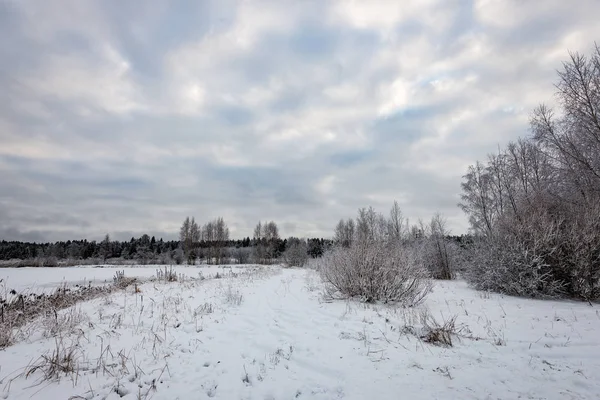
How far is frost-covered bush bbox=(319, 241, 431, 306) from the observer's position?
1012 cm

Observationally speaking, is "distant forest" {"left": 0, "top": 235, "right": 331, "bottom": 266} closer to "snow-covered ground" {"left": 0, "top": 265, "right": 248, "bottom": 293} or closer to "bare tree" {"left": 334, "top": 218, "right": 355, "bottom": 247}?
"bare tree" {"left": 334, "top": 218, "right": 355, "bottom": 247}

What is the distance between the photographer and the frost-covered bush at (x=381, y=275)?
33.2ft

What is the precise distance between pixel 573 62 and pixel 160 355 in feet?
73.8

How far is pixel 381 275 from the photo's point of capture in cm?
1024

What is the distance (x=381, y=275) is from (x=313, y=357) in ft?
18.4

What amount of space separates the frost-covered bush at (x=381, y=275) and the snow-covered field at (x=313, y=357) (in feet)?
5.85

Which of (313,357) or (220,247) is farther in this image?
(220,247)

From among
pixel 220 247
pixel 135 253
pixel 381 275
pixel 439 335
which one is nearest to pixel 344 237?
pixel 381 275

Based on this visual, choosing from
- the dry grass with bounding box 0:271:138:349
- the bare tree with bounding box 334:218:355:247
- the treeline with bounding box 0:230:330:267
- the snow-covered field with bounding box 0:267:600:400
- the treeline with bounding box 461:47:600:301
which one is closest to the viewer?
the snow-covered field with bounding box 0:267:600:400

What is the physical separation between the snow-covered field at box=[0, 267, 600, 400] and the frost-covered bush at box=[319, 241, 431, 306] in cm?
178

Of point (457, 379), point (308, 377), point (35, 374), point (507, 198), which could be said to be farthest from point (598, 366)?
point (507, 198)

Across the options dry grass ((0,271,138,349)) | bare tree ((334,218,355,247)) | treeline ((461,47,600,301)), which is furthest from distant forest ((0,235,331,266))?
dry grass ((0,271,138,349))

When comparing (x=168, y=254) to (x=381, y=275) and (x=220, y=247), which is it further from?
(x=381, y=275)

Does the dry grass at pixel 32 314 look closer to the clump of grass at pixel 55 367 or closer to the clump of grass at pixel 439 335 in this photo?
the clump of grass at pixel 55 367
